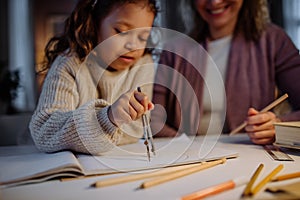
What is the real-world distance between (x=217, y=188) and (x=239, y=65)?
0.68 metres

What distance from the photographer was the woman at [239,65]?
1.08 metres

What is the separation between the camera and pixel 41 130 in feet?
2.47

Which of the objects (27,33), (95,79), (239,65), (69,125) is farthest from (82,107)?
A: (27,33)

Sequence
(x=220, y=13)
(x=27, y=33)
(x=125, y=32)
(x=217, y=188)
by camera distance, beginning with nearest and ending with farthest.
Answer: (x=217, y=188), (x=125, y=32), (x=220, y=13), (x=27, y=33)

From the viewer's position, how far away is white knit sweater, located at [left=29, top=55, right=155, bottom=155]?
710 millimetres

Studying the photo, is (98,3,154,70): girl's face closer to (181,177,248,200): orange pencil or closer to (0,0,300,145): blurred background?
(181,177,248,200): orange pencil

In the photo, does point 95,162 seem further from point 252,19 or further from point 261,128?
point 252,19

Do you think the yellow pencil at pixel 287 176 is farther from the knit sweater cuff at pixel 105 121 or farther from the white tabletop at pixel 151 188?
the knit sweater cuff at pixel 105 121

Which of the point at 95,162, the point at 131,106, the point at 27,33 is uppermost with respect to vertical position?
the point at 27,33

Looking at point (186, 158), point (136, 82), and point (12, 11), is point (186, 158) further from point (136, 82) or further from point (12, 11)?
point (12, 11)

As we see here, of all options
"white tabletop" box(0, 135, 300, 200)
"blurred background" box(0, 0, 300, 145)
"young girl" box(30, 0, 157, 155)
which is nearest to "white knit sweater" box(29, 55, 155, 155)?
"young girl" box(30, 0, 157, 155)

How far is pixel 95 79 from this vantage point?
0.90 metres

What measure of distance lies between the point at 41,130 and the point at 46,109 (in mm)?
44

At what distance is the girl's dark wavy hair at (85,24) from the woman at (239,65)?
0.86ft
